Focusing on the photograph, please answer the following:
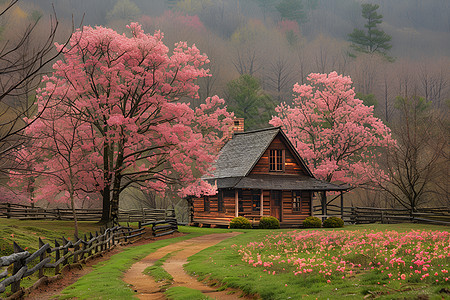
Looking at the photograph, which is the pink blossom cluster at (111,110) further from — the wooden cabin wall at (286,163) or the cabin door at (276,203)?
the cabin door at (276,203)

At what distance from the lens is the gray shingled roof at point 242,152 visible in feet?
133

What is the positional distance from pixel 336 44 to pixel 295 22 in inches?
569

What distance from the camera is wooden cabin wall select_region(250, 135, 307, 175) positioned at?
41031 millimetres

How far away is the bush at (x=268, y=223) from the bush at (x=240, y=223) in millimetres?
1004

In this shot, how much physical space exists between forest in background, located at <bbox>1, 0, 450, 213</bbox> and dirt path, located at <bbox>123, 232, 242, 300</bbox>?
5265 cm

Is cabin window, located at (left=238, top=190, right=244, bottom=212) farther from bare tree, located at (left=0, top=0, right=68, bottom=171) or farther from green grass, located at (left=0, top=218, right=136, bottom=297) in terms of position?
bare tree, located at (left=0, top=0, right=68, bottom=171)

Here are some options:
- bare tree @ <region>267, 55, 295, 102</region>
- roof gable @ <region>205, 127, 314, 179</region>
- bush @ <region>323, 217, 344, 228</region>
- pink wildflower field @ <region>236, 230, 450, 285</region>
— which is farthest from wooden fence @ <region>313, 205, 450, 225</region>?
bare tree @ <region>267, 55, 295, 102</region>

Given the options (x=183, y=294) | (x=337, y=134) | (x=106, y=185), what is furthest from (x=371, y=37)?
(x=183, y=294)

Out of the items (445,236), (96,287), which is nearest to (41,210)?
(96,287)

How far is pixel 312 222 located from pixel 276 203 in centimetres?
394

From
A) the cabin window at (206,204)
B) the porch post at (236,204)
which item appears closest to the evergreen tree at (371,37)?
the cabin window at (206,204)

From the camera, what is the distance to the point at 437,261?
12.0 meters

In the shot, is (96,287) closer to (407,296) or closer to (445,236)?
(407,296)

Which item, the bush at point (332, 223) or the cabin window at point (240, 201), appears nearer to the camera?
the bush at point (332, 223)
